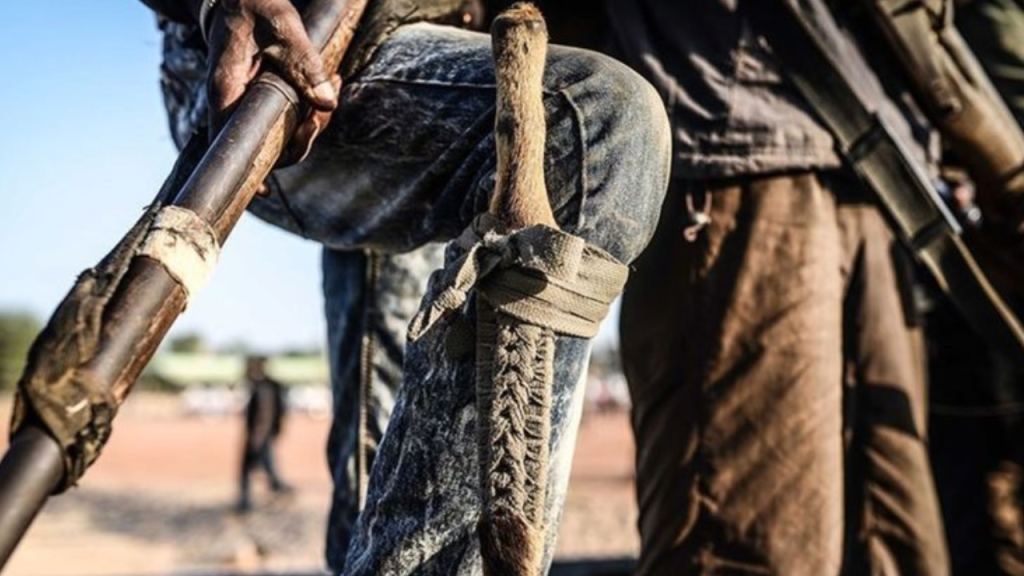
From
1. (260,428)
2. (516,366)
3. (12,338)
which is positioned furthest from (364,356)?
(12,338)

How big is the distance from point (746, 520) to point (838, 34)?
37.5 inches

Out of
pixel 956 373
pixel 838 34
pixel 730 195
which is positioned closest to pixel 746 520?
pixel 730 195

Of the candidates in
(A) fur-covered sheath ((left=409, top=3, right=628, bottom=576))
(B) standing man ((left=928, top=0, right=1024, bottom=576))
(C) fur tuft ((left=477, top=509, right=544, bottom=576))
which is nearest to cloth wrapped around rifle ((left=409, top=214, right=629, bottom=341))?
(A) fur-covered sheath ((left=409, top=3, right=628, bottom=576))

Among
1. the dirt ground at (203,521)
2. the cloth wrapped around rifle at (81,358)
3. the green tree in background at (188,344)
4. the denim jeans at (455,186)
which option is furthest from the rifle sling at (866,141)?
the green tree in background at (188,344)

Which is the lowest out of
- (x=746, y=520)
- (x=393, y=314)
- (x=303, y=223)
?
(x=746, y=520)

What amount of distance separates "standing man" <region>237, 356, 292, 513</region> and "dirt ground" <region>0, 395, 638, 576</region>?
33cm

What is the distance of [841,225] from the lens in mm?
2457

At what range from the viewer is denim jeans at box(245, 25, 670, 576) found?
1487mm

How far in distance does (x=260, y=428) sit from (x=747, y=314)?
53.9ft

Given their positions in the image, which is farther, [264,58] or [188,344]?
[188,344]

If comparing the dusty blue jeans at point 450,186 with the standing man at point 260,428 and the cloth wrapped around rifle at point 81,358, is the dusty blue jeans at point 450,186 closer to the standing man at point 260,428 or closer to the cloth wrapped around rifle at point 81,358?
the cloth wrapped around rifle at point 81,358

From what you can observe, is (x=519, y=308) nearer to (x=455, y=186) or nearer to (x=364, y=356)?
(x=455, y=186)

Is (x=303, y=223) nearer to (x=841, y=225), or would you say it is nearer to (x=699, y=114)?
(x=699, y=114)

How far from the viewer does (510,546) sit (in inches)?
52.1
